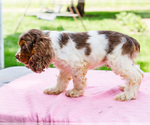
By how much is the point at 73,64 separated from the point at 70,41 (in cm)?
33

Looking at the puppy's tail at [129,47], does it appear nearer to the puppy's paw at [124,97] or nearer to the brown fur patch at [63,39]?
the puppy's paw at [124,97]

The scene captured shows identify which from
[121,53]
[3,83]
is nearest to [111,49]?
[121,53]

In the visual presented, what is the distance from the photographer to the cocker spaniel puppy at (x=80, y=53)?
11.8 feet

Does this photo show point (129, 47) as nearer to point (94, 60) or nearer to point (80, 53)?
point (94, 60)

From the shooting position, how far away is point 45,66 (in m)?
3.70

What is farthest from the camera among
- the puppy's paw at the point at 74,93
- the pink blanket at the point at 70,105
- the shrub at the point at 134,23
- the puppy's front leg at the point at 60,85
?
the shrub at the point at 134,23

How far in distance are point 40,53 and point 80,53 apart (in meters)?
0.57

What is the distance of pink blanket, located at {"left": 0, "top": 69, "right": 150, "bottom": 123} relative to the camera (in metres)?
3.24

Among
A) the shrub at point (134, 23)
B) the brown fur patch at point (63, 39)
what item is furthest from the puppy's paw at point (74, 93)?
the shrub at point (134, 23)

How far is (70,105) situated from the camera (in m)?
3.64

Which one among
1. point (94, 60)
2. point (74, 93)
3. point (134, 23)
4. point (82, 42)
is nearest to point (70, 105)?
point (74, 93)

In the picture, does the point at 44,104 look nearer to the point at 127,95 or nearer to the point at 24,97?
the point at 24,97

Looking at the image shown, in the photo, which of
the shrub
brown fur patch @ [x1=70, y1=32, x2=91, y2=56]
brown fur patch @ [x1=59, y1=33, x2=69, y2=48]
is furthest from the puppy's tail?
the shrub

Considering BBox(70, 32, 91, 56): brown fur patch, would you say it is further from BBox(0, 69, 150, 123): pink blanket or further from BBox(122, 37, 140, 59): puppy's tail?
BBox(0, 69, 150, 123): pink blanket
